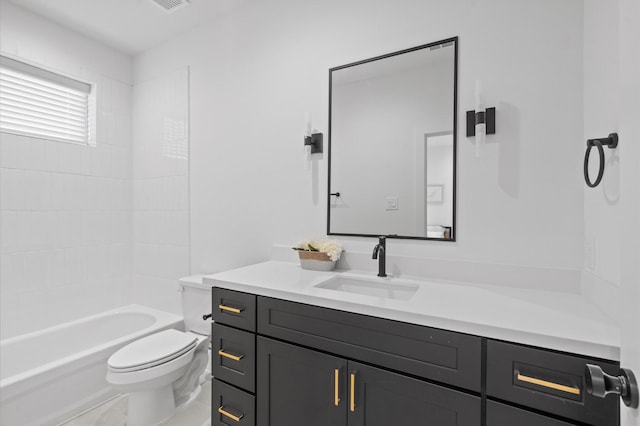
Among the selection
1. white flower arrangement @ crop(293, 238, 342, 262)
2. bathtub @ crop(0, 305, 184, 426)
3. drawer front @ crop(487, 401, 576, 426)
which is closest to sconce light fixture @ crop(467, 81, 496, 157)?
white flower arrangement @ crop(293, 238, 342, 262)

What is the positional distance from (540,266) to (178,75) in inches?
108


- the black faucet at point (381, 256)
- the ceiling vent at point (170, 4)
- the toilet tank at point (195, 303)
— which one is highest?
the ceiling vent at point (170, 4)

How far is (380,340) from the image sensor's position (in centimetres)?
107

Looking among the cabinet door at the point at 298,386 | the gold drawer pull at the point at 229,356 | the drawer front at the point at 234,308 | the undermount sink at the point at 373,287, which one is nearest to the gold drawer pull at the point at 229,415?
the cabinet door at the point at 298,386

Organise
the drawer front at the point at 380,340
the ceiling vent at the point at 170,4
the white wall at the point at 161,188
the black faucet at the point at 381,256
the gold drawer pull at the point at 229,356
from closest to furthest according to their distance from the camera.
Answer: the drawer front at the point at 380,340
the gold drawer pull at the point at 229,356
the black faucet at the point at 381,256
the ceiling vent at the point at 170,4
the white wall at the point at 161,188

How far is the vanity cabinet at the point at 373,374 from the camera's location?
0.84 m

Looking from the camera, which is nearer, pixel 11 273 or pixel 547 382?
pixel 547 382

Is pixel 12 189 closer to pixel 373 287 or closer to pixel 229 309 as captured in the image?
pixel 229 309

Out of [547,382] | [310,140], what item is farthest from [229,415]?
[310,140]

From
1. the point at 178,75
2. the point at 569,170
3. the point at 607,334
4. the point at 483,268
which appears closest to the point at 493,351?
the point at 607,334

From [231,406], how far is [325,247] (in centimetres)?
86

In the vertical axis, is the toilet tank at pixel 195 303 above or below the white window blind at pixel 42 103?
below

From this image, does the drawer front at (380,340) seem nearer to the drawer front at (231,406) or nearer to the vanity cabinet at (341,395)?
the vanity cabinet at (341,395)

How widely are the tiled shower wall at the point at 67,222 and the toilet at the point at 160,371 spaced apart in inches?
37.6
